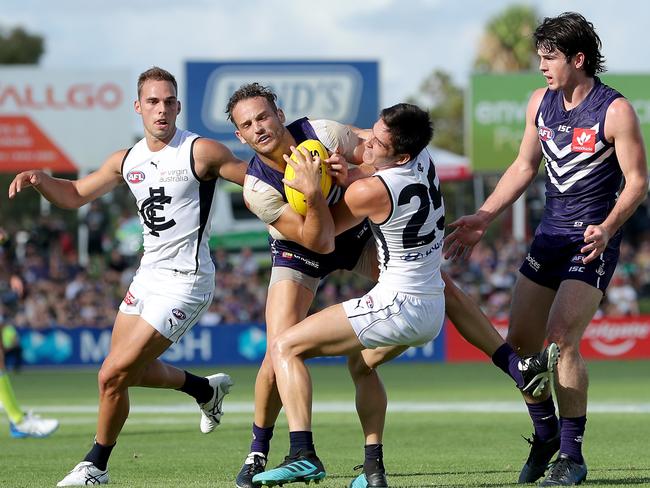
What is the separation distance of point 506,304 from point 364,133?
65.4 ft

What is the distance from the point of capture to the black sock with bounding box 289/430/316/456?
6637 mm

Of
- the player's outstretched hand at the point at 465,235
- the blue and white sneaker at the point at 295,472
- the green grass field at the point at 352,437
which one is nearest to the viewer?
the blue and white sneaker at the point at 295,472

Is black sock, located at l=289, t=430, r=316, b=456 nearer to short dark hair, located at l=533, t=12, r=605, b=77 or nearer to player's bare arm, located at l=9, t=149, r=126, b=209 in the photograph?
player's bare arm, located at l=9, t=149, r=126, b=209

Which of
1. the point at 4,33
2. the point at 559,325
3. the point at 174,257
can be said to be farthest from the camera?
the point at 4,33

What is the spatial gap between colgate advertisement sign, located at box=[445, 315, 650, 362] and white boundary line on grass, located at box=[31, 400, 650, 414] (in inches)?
371

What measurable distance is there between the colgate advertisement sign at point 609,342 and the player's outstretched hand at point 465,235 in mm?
16475

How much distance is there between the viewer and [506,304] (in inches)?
1069

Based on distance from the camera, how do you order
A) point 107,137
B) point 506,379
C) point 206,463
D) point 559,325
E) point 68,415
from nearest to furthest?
1. point 559,325
2. point 206,463
3. point 68,415
4. point 506,379
5. point 107,137

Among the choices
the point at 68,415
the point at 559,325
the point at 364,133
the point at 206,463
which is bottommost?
the point at 68,415

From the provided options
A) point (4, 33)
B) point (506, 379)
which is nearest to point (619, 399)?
point (506, 379)

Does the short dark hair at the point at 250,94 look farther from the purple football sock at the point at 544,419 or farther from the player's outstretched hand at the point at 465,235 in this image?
the purple football sock at the point at 544,419

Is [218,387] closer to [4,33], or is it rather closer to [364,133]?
[364,133]

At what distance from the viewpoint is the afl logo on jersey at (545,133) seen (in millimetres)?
7707

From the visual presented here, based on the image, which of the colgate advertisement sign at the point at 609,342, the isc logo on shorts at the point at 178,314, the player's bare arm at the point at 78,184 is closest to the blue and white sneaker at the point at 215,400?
the isc logo on shorts at the point at 178,314
